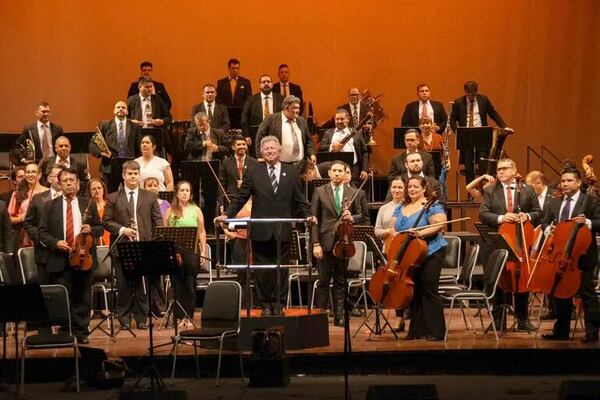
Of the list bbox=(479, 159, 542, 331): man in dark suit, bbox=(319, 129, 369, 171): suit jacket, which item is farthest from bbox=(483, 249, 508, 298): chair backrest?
bbox=(319, 129, 369, 171): suit jacket

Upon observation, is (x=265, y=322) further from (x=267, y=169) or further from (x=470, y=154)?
(x=470, y=154)

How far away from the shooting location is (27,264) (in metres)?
11.5

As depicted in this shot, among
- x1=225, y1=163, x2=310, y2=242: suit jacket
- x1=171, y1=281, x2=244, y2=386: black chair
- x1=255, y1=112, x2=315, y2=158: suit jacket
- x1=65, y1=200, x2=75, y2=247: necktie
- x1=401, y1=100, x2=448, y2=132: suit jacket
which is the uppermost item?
x1=401, y1=100, x2=448, y2=132: suit jacket

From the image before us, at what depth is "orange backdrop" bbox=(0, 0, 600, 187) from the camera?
60.4 feet

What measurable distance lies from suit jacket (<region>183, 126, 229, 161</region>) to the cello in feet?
15.3

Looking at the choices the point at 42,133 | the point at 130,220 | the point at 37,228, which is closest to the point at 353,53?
the point at 42,133

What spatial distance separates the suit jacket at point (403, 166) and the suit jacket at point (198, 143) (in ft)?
7.07

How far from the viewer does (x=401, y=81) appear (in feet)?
61.2

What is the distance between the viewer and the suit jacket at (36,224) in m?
10.8

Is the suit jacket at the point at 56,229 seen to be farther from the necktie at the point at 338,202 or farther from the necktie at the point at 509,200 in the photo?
the necktie at the point at 509,200

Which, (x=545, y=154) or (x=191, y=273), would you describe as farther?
(x=545, y=154)

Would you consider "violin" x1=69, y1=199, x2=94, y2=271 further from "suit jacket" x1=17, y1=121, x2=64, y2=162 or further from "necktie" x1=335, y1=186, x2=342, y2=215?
"suit jacket" x1=17, y1=121, x2=64, y2=162

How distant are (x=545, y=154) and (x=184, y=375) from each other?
9786 mm

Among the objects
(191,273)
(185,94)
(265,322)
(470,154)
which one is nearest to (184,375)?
(265,322)
